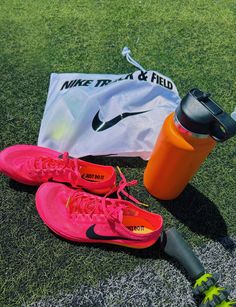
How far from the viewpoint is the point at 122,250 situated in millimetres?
1571

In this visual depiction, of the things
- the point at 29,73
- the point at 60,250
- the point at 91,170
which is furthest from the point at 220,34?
the point at 60,250

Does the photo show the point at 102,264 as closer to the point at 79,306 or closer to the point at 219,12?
the point at 79,306

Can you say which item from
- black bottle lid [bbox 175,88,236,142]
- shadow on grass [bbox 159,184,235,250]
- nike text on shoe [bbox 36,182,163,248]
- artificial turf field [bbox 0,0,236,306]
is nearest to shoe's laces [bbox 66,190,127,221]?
nike text on shoe [bbox 36,182,163,248]

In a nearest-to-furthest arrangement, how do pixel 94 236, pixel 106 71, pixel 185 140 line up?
pixel 185 140 < pixel 94 236 < pixel 106 71

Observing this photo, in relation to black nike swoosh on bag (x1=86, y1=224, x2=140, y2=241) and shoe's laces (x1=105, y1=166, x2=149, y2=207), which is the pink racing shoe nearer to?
shoe's laces (x1=105, y1=166, x2=149, y2=207)

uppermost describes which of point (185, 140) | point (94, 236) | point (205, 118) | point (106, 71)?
point (205, 118)

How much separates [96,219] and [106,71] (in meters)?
0.94

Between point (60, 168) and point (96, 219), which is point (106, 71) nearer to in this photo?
point (60, 168)

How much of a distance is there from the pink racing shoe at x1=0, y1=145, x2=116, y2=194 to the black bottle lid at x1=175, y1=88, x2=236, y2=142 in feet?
1.49

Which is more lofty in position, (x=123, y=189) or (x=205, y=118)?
(x=205, y=118)

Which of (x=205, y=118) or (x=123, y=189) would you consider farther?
(x=123, y=189)

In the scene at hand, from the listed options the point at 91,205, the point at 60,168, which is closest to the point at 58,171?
the point at 60,168

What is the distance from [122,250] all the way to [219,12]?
177 centimetres

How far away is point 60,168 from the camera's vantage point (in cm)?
165
